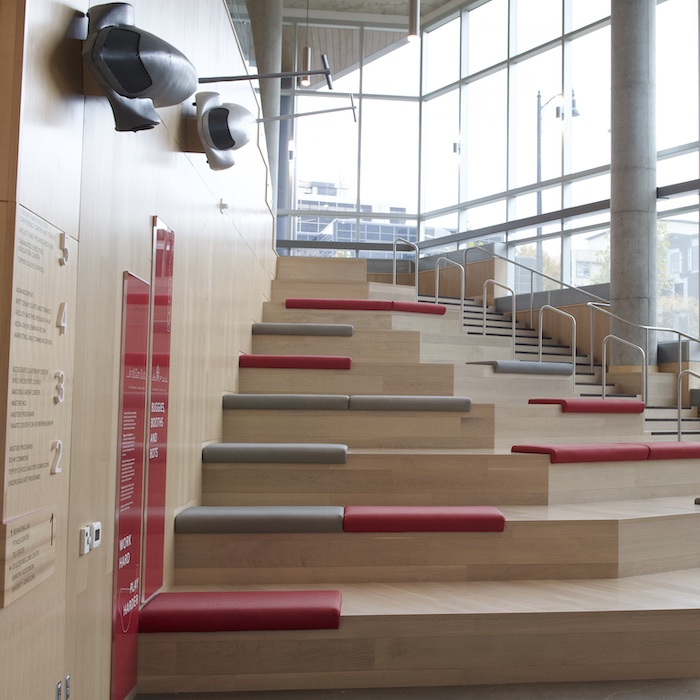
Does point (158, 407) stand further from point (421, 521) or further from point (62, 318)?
point (421, 521)

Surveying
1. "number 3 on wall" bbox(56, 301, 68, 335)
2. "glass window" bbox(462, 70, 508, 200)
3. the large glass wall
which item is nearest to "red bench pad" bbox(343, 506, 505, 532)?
"number 3 on wall" bbox(56, 301, 68, 335)

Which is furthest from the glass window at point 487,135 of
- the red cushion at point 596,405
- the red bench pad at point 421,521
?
the red bench pad at point 421,521

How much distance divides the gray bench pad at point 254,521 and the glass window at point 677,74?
7.49 meters

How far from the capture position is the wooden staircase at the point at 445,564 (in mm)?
2822

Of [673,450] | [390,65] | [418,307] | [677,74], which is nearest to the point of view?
[673,450]

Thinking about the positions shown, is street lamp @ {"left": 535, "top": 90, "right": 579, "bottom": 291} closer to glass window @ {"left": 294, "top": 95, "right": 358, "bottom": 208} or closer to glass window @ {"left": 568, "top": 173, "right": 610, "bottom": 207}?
glass window @ {"left": 568, "top": 173, "right": 610, "bottom": 207}

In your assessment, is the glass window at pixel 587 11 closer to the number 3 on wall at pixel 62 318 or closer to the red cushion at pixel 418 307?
the red cushion at pixel 418 307

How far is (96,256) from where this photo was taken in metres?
2.23

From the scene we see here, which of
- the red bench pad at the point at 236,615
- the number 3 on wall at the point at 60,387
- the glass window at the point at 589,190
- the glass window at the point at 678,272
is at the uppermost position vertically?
the glass window at the point at 589,190

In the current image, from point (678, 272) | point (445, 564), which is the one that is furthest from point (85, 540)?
point (678, 272)

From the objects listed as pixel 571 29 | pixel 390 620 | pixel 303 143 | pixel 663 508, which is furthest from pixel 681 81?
pixel 390 620

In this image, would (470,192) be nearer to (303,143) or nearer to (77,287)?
(303,143)

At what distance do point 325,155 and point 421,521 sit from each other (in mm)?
10667

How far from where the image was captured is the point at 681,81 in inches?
365
